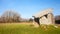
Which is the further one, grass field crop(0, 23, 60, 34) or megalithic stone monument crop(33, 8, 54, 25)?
megalithic stone monument crop(33, 8, 54, 25)

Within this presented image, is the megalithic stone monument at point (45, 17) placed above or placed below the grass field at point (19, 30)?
above

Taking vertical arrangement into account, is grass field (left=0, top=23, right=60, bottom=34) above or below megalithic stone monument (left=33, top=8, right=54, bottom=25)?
below

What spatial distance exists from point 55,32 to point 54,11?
510mm

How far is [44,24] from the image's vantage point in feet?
8.92

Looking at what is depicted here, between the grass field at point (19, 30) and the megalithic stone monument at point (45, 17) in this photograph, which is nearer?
the grass field at point (19, 30)

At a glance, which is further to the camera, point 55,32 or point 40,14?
point 40,14

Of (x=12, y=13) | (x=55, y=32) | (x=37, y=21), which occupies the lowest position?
(x=55, y=32)

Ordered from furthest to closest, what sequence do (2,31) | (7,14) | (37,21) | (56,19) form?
(37,21) < (56,19) < (7,14) < (2,31)

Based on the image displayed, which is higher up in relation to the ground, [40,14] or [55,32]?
[40,14]

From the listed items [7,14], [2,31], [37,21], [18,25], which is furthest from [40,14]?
[2,31]

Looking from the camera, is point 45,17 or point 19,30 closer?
point 19,30

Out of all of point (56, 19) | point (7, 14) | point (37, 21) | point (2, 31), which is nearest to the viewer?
point (2, 31)

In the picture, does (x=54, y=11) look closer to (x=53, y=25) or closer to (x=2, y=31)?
(x=53, y=25)

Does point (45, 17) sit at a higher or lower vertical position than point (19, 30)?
higher
